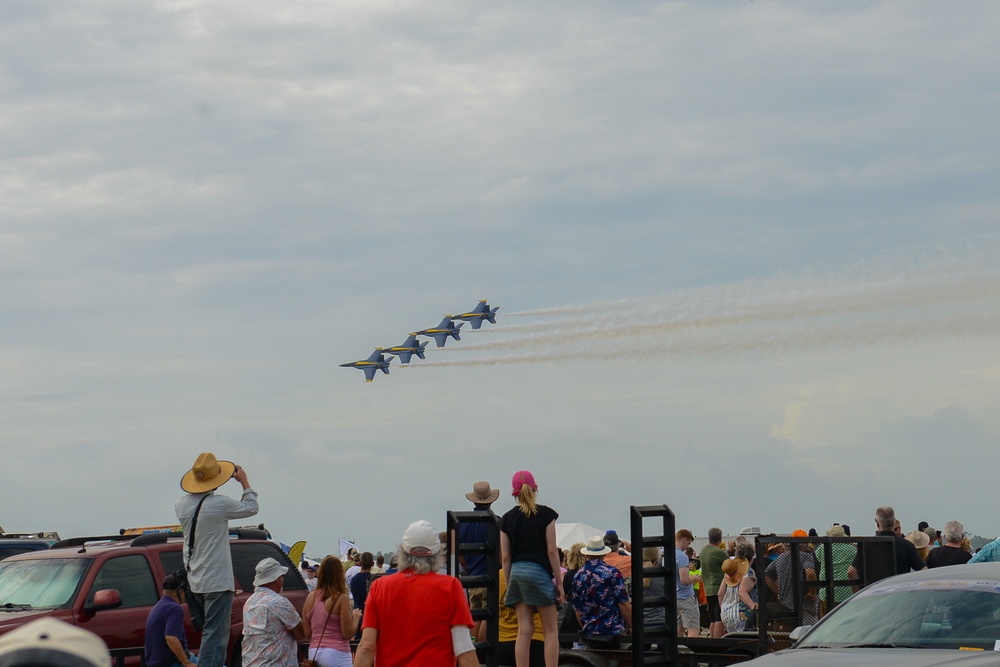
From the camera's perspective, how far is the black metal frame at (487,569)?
27.4ft

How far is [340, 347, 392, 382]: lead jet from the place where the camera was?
185ft

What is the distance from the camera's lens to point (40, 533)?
1758cm

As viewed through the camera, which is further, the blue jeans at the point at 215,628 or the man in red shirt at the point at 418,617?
the blue jeans at the point at 215,628

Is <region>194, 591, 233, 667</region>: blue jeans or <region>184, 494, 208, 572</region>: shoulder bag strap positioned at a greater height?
<region>184, 494, 208, 572</region>: shoulder bag strap

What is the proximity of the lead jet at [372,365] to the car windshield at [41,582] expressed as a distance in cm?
4597

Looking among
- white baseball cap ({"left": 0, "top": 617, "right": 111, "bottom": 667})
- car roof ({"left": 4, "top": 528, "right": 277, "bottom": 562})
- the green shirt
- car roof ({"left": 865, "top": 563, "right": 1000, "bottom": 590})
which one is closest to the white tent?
the green shirt

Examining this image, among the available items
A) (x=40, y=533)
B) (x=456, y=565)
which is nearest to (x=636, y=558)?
(x=456, y=565)

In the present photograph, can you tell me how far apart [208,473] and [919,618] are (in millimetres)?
5447

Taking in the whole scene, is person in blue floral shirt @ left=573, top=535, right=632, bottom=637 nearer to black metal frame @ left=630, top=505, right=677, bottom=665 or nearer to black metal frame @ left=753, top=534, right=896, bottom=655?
black metal frame @ left=630, top=505, right=677, bottom=665

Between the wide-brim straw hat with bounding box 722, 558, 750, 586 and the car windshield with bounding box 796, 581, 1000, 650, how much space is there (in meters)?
5.26

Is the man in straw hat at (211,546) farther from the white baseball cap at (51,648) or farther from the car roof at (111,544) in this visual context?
the white baseball cap at (51,648)

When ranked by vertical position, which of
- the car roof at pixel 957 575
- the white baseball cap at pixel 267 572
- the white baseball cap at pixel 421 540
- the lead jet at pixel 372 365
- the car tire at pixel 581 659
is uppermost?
the lead jet at pixel 372 365

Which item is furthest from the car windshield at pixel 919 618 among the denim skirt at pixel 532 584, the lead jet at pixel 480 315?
the lead jet at pixel 480 315

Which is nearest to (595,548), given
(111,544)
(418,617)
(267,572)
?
(267,572)
